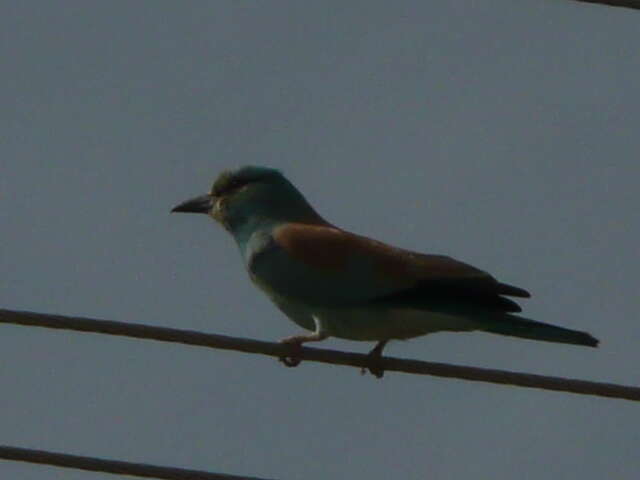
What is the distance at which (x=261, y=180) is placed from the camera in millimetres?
8242

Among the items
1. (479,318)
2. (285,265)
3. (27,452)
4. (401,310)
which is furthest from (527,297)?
(27,452)

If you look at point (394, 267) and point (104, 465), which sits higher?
point (394, 267)

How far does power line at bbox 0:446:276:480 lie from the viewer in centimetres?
490

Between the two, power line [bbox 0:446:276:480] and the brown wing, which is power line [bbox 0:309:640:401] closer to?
power line [bbox 0:446:276:480]

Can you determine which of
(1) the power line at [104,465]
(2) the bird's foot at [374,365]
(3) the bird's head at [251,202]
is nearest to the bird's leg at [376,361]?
(2) the bird's foot at [374,365]

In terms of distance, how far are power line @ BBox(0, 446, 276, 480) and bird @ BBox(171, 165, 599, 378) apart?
1.07 m

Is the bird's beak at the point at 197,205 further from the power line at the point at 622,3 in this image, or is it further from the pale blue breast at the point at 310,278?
the power line at the point at 622,3

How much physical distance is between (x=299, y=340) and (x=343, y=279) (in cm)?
39

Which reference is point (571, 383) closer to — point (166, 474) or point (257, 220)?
point (166, 474)

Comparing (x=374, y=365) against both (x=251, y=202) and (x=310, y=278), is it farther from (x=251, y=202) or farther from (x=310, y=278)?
(x=251, y=202)

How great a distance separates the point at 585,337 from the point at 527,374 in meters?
0.76

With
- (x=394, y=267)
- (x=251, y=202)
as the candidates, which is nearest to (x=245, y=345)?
(x=394, y=267)

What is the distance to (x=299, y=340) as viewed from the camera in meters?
6.90

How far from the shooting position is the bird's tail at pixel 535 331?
5.96 metres
